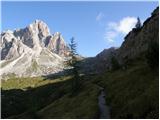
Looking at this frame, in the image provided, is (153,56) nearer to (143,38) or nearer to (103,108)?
(103,108)

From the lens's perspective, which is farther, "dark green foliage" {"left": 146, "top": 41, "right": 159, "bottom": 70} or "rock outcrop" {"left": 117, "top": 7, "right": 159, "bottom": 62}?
"rock outcrop" {"left": 117, "top": 7, "right": 159, "bottom": 62}

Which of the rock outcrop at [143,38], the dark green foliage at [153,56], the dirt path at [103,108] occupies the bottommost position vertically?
the dirt path at [103,108]

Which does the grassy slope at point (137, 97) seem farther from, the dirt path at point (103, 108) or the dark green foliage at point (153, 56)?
the dark green foliage at point (153, 56)

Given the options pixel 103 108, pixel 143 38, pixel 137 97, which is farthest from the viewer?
pixel 143 38

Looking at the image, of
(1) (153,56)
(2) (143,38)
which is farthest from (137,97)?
(2) (143,38)

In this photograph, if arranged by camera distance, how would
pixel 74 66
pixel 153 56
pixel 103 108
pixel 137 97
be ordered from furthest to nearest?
pixel 74 66 < pixel 153 56 < pixel 103 108 < pixel 137 97

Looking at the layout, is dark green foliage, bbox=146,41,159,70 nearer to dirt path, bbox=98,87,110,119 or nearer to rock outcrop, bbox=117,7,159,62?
dirt path, bbox=98,87,110,119

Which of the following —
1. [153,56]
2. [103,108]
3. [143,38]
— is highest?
[143,38]

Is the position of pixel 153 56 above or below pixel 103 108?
above

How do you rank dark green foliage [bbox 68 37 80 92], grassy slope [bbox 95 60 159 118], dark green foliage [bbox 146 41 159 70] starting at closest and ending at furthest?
grassy slope [bbox 95 60 159 118] < dark green foliage [bbox 146 41 159 70] < dark green foliage [bbox 68 37 80 92]

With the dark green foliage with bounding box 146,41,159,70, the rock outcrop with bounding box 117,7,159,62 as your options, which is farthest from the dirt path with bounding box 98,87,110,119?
the rock outcrop with bounding box 117,7,159,62

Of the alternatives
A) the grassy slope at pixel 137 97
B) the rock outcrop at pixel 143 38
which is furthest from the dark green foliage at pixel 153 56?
the rock outcrop at pixel 143 38

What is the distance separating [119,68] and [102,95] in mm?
39729

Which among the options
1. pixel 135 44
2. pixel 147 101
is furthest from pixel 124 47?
pixel 147 101
